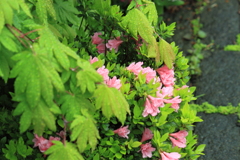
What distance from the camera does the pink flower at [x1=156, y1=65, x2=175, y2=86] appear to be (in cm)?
192

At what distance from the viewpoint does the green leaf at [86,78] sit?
1.29 meters

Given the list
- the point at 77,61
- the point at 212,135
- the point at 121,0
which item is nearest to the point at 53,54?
the point at 77,61

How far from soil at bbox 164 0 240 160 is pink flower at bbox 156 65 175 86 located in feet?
2.40

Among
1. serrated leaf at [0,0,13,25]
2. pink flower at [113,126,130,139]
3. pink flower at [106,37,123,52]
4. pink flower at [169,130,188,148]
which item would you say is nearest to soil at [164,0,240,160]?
pink flower at [169,130,188,148]

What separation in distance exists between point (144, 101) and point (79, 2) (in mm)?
847

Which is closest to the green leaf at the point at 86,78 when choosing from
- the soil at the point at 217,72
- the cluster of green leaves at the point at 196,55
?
the soil at the point at 217,72

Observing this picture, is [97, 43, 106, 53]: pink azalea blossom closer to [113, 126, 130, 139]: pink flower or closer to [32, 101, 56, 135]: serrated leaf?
[113, 126, 130, 139]: pink flower

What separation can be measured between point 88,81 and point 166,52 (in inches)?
25.4

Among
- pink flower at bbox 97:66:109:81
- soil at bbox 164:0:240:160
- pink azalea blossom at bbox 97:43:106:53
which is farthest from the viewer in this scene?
soil at bbox 164:0:240:160

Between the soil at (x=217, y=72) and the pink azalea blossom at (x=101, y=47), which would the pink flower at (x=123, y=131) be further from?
the soil at (x=217, y=72)

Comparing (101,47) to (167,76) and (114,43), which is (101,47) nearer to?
(114,43)

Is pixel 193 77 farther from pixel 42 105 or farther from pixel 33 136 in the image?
pixel 42 105

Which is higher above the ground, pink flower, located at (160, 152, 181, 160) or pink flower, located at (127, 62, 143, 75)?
pink flower, located at (127, 62, 143, 75)

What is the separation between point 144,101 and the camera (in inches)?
67.8
